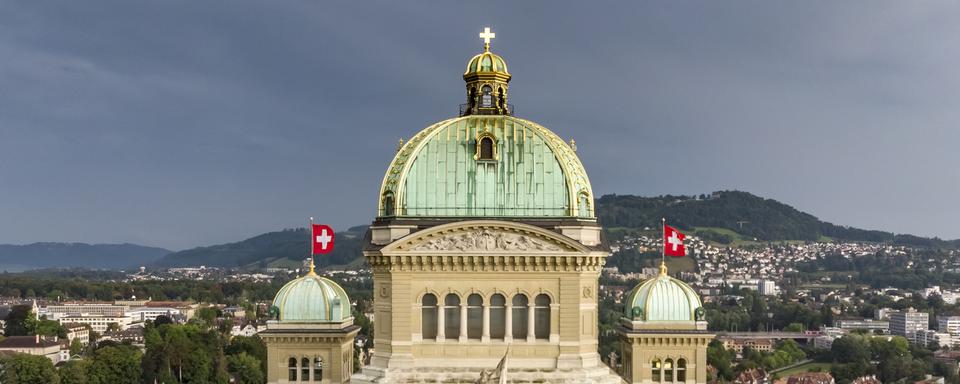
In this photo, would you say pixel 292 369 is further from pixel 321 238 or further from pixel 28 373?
pixel 28 373

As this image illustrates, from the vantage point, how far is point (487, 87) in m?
57.1

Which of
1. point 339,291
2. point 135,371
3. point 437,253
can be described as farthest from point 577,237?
point 135,371

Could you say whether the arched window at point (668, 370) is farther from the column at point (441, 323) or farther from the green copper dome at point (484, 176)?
the column at point (441, 323)

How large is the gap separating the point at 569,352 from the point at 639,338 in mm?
10950

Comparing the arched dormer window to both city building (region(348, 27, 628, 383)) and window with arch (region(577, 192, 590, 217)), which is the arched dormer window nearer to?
city building (region(348, 27, 628, 383))

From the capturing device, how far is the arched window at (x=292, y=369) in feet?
208

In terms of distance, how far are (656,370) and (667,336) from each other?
6.48 ft

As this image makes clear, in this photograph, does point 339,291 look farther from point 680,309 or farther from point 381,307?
point 680,309

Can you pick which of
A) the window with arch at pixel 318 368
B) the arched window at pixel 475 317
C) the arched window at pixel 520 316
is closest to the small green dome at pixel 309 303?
the window with arch at pixel 318 368

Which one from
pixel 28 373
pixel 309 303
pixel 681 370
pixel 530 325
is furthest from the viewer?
pixel 28 373

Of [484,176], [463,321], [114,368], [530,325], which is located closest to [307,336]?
[463,321]

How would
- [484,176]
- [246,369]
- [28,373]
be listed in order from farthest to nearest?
[246,369] → [28,373] → [484,176]

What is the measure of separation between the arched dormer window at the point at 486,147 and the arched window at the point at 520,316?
6.01 metres

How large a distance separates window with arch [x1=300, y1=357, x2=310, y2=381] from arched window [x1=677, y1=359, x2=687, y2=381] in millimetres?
18638
